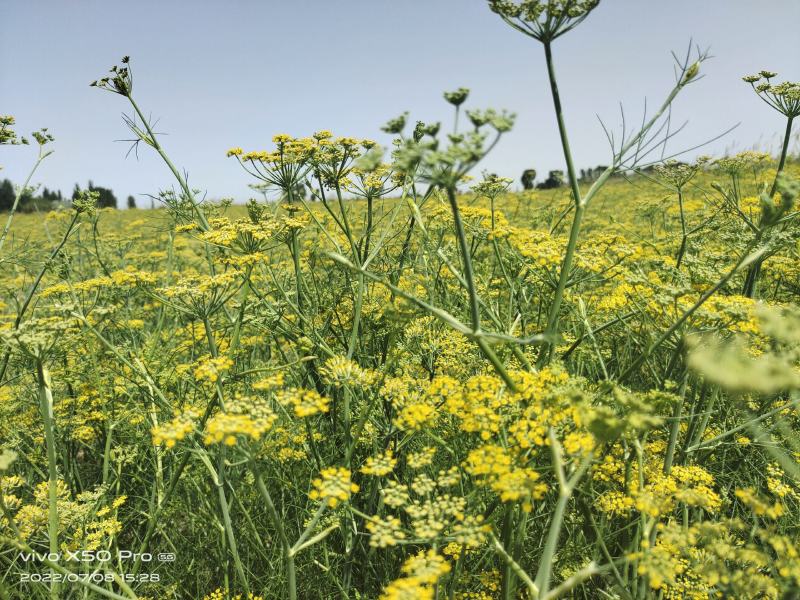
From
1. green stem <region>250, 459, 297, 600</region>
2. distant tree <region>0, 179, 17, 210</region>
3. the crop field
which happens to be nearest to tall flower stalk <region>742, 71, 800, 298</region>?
the crop field

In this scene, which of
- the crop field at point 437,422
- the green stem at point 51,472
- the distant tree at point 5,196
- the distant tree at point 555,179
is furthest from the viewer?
the distant tree at point 5,196

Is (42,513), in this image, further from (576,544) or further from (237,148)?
(576,544)

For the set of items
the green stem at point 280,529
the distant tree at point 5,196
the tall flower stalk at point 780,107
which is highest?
the distant tree at point 5,196

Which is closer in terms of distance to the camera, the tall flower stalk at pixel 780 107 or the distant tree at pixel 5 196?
the tall flower stalk at pixel 780 107

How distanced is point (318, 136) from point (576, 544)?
12.4ft

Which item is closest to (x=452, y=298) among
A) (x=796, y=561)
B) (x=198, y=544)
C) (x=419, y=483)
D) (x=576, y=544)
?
(x=576, y=544)

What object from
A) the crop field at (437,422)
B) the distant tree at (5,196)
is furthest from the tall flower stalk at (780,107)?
the distant tree at (5,196)

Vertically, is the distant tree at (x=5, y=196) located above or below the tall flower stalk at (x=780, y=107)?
above

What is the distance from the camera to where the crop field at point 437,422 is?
81.4 inches

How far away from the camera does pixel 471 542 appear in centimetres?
198

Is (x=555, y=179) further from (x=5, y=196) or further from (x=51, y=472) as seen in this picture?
(x=5, y=196)

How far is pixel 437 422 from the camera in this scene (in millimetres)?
3158

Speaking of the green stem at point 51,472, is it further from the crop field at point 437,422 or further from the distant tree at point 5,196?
the distant tree at point 5,196

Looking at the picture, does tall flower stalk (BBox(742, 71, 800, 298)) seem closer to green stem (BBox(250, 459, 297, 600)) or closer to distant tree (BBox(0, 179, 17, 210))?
green stem (BBox(250, 459, 297, 600))
